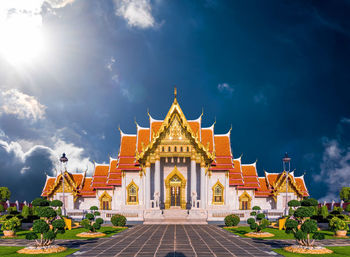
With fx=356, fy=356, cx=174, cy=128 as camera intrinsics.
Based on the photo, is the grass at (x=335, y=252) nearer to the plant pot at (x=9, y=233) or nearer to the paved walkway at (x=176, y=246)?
the paved walkway at (x=176, y=246)

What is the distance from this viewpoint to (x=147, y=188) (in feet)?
127

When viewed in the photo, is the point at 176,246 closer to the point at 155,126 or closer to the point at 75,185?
the point at 155,126

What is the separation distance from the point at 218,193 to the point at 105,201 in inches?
547

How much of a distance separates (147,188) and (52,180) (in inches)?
683

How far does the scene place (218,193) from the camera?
1620 inches

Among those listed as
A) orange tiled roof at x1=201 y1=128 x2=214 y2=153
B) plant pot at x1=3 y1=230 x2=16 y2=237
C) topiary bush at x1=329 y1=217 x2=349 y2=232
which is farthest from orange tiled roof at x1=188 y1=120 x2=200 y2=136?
plant pot at x1=3 y1=230 x2=16 y2=237

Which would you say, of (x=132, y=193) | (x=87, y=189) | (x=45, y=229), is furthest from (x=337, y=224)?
(x=87, y=189)

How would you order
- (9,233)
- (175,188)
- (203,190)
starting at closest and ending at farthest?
1. (9,233)
2. (203,190)
3. (175,188)

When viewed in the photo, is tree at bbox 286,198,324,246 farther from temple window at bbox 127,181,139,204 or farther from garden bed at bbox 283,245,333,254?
temple window at bbox 127,181,139,204

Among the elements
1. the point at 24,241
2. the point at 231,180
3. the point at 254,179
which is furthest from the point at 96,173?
the point at 24,241

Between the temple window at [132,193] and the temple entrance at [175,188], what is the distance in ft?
12.1

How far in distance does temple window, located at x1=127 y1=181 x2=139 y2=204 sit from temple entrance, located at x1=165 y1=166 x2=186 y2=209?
3.68 meters

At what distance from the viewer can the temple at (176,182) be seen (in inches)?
1503

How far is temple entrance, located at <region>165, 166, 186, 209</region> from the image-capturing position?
132 feet
